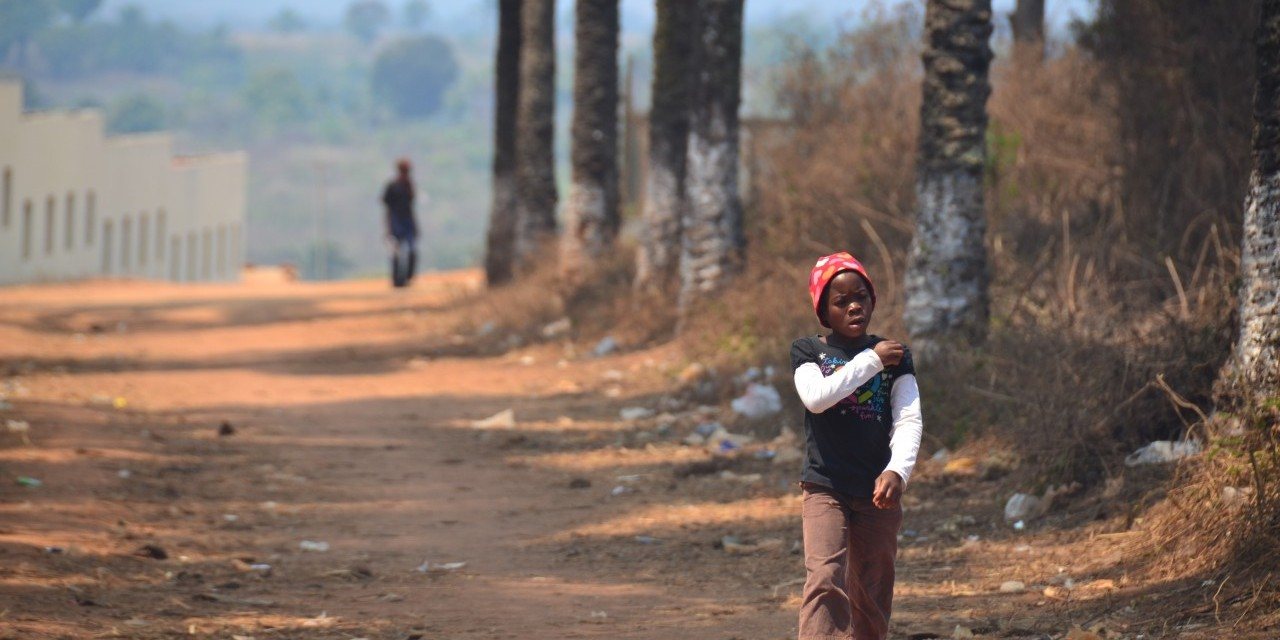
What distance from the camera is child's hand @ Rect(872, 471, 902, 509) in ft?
18.0

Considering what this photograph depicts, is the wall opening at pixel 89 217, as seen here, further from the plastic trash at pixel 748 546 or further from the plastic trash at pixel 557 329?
the plastic trash at pixel 748 546

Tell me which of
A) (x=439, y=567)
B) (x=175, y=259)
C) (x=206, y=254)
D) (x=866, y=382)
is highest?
(x=206, y=254)

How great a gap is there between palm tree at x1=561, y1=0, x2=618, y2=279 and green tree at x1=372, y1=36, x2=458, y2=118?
6723 inches

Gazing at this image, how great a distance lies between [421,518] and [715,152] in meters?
7.01

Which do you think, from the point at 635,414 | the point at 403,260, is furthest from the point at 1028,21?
the point at 403,260

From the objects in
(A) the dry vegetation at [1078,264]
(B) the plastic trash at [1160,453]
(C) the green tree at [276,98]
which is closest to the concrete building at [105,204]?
(A) the dry vegetation at [1078,264]

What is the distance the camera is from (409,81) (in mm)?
191125

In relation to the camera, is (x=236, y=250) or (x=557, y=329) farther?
(x=236, y=250)

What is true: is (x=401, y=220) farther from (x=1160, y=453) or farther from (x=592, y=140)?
(x=1160, y=453)

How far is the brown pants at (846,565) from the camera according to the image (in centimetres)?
557

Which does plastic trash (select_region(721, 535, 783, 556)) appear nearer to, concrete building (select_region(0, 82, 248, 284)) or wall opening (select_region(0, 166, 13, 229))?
concrete building (select_region(0, 82, 248, 284))

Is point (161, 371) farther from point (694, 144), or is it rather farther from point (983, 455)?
point (983, 455)

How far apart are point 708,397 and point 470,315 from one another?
783 centimetres

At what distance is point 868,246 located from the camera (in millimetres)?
14641
